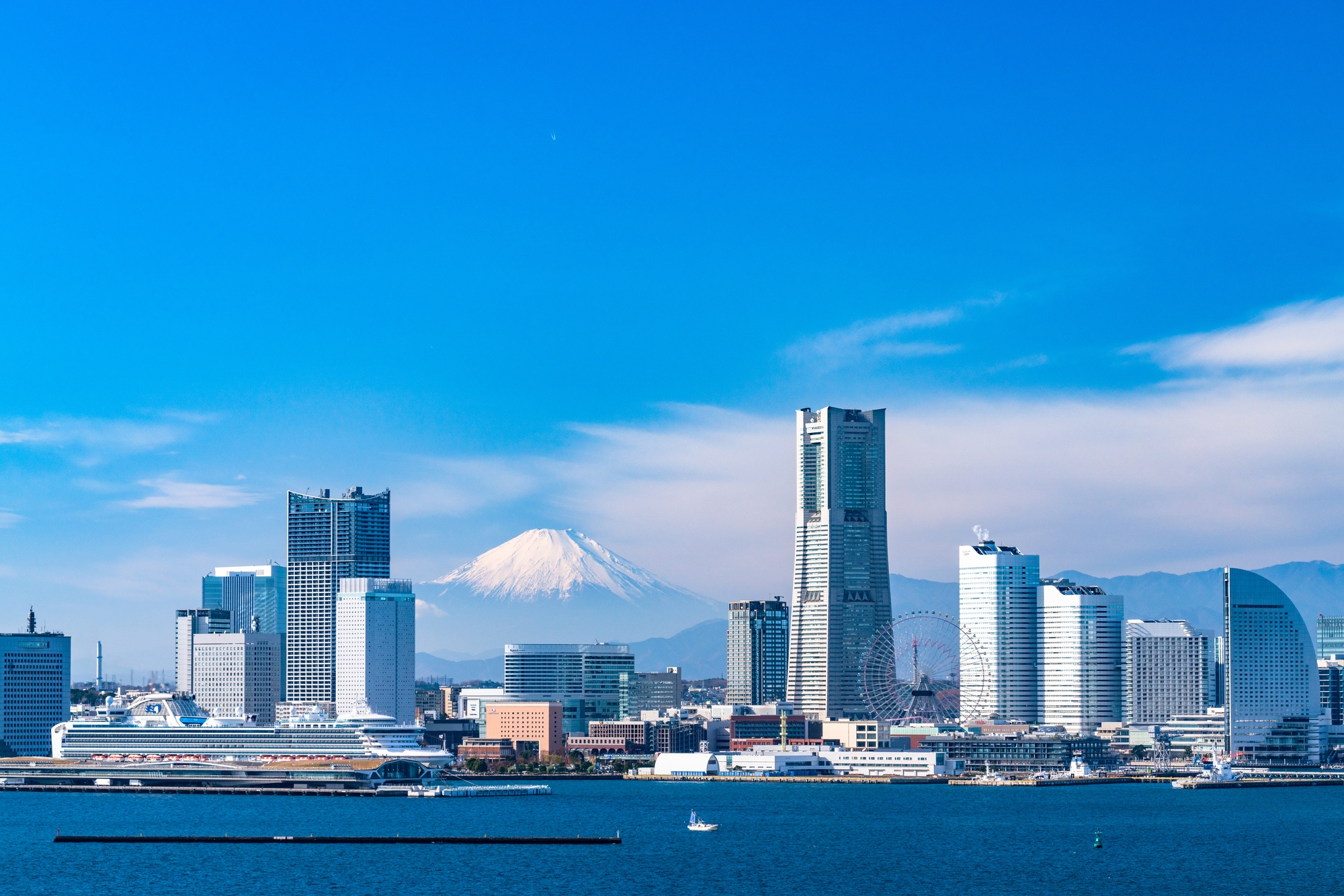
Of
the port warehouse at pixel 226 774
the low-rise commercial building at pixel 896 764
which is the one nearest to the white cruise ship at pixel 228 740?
the port warehouse at pixel 226 774

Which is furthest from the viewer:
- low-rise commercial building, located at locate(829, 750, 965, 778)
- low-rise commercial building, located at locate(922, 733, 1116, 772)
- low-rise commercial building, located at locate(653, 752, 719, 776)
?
low-rise commercial building, located at locate(922, 733, 1116, 772)

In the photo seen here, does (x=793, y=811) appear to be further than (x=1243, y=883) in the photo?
Yes

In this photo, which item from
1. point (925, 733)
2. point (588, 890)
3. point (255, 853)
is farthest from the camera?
point (925, 733)

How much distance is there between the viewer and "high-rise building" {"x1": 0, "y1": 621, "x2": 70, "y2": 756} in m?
183

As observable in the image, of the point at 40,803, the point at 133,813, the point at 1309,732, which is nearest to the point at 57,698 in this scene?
the point at 40,803

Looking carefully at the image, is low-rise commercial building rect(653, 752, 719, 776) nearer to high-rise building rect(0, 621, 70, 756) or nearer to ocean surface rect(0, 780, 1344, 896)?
ocean surface rect(0, 780, 1344, 896)

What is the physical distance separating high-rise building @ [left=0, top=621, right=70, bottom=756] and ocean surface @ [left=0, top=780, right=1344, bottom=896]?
4638cm

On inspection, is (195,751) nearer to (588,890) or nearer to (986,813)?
(986,813)

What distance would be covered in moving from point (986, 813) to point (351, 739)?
198 feet

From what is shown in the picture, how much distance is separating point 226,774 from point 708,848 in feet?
205

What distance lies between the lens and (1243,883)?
257ft

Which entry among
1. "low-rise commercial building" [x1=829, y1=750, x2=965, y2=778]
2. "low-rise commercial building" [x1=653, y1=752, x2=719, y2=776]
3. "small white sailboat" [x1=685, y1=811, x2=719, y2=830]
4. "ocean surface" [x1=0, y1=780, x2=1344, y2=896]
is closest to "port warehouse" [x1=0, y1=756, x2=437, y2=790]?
"ocean surface" [x1=0, y1=780, x2=1344, y2=896]

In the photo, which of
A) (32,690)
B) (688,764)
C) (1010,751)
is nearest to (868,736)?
(1010,751)

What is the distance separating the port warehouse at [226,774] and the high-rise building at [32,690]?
3447 centimetres
